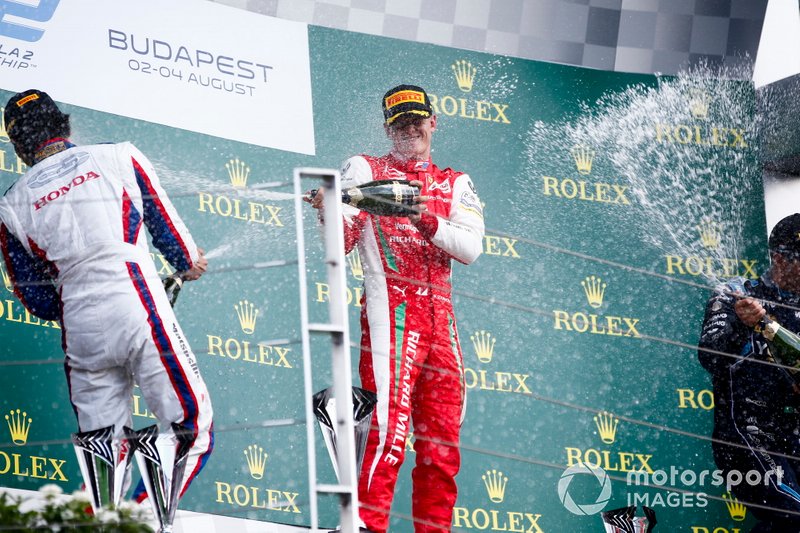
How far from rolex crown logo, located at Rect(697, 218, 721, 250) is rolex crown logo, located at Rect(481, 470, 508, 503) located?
1.56 m

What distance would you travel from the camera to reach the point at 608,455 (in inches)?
228

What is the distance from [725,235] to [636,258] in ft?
1.60

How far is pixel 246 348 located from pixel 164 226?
1.12 meters

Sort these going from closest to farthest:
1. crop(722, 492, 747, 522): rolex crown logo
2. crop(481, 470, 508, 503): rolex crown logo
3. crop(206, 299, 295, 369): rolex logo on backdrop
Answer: crop(206, 299, 295, 369): rolex logo on backdrop < crop(481, 470, 508, 503): rolex crown logo < crop(722, 492, 747, 522): rolex crown logo

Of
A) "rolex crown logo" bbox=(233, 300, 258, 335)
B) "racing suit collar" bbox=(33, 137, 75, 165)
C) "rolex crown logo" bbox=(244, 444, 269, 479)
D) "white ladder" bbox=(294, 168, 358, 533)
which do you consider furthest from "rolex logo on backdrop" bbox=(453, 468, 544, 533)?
"white ladder" bbox=(294, 168, 358, 533)

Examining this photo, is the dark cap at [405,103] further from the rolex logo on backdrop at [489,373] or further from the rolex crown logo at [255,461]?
the rolex crown logo at [255,461]

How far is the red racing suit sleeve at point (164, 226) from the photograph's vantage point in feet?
14.3

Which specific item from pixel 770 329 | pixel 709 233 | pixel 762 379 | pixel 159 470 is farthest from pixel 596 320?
pixel 159 470

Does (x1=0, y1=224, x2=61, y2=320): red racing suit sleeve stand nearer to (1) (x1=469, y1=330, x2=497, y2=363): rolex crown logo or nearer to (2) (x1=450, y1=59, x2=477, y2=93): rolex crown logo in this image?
(1) (x1=469, y1=330, x2=497, y2=363): rolex crown logo

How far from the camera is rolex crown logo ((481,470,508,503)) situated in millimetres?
5609

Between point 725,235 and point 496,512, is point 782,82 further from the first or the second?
point 496,512

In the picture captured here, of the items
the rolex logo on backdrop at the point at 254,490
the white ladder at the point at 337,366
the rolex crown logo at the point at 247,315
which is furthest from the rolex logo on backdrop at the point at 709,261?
the white ladder at the point at 337,366

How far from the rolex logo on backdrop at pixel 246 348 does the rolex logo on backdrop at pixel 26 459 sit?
2.59 ft

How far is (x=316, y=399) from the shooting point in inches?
157
